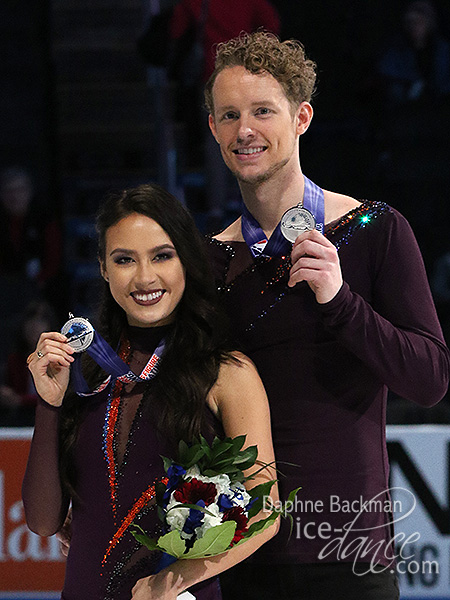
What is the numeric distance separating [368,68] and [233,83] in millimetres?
4962

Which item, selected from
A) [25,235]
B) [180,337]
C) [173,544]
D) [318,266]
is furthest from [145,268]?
[25,235]

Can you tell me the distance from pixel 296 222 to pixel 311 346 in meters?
0.32

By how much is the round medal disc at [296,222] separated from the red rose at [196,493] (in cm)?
58

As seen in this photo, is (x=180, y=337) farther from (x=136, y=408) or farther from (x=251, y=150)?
(x=251, y=150)

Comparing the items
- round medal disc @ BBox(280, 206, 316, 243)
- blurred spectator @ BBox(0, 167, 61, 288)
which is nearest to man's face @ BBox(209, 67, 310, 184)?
round medal disc @ BBox(280, 206, 316, 243)

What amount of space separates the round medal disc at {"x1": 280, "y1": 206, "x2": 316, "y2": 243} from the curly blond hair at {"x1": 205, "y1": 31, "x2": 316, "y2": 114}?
13.1 inches

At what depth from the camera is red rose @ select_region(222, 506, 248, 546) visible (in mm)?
1892

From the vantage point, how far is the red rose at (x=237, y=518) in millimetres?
1892

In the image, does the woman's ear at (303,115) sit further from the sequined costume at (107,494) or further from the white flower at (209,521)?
the white flower at (209,521)

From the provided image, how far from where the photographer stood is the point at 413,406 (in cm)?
495

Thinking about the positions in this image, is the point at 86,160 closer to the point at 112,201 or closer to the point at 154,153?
the point at 154,153

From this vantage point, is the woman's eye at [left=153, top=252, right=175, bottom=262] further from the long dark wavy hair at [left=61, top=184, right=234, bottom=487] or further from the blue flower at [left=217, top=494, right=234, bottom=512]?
the blue flower at [left=217, top=494, right=234, bottom=512]

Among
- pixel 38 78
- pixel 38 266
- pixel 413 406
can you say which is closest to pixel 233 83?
pixel 413 406

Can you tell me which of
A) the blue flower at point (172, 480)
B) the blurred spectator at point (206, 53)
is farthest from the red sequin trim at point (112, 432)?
the blurred spectator at point (206, 53)
